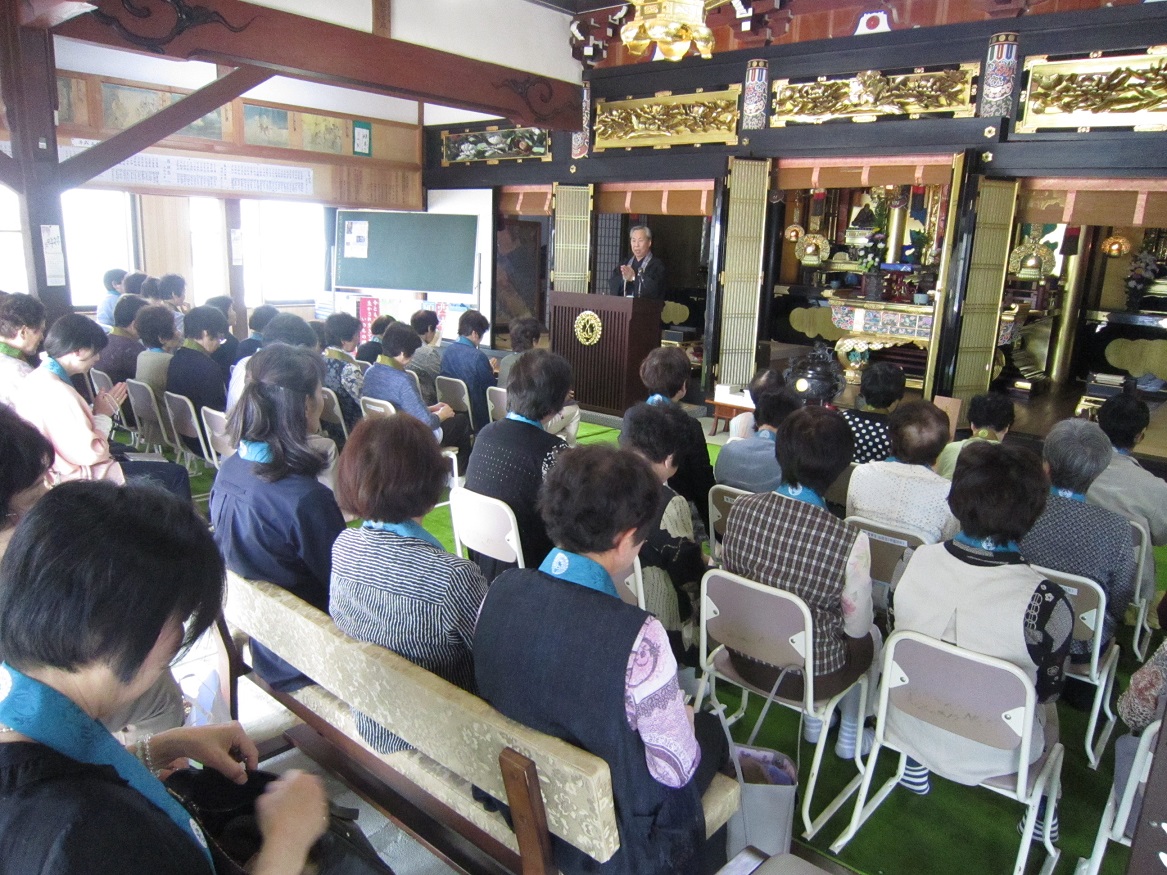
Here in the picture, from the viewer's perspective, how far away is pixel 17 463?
1706 mm

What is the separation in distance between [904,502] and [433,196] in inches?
325

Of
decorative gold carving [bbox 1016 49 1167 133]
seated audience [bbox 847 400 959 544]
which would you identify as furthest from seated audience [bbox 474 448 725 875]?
decorative gold carving [bbox 1016 49 1167 133]

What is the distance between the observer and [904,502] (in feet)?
8.85

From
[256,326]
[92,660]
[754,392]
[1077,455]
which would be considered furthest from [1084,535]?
[256,326]

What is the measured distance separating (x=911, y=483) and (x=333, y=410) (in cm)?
Result: 314

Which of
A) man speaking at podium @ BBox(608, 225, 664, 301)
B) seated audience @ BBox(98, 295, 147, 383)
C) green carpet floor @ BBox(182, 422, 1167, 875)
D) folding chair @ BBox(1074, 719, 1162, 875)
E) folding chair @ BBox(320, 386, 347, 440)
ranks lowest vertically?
green carpet floor @ BBox(182, 422, 1167, 875)

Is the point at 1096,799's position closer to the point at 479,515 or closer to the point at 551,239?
the point at 479,515

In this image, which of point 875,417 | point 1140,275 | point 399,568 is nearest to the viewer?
point 399,568

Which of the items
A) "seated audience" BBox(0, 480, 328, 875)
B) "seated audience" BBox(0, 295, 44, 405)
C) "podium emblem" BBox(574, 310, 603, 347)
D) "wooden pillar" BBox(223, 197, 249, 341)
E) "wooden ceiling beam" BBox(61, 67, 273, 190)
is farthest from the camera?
"wooden pillar" BBox(223, 197, 249, 341)

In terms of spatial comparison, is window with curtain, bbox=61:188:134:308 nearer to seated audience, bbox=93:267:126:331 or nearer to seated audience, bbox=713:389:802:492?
seated audience, bbox=93:267:126:331

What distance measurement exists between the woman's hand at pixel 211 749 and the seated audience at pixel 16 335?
2.69 meters

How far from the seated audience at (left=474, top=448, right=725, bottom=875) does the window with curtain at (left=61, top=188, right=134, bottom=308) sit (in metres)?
9.13

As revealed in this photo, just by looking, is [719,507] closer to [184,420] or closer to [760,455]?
[760,455]

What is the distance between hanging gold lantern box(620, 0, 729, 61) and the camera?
2.83 m
